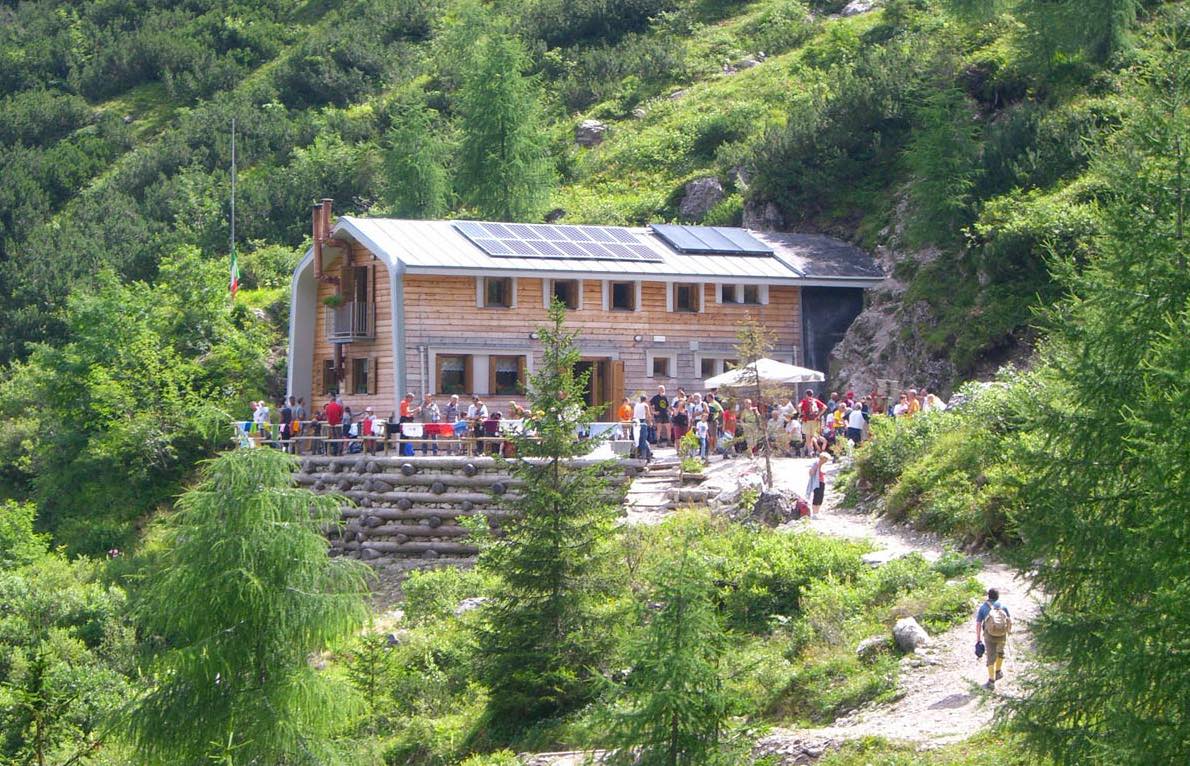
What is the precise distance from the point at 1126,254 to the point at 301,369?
1185 inches

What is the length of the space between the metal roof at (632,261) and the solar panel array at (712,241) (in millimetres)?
192

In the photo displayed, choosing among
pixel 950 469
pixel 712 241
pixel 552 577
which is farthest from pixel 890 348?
pixel 552 577

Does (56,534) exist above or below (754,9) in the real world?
below

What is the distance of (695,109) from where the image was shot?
213 ft

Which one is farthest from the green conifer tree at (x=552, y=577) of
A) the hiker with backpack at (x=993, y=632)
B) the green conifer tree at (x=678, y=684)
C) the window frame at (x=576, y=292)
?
the window frame at (x=576, y=292)

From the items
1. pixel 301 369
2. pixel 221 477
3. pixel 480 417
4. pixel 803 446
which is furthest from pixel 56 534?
pixel 221 477

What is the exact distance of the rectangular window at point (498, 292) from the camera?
39.0 m

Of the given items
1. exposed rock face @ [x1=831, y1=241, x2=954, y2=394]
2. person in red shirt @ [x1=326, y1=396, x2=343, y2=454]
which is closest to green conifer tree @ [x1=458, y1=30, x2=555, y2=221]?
exposed rock face @ [x1=831, y1=241, x2=954, y2=394]

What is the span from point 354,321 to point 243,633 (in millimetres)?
22410

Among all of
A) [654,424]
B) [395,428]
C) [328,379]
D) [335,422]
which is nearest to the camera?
[395,428]

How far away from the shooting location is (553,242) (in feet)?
133

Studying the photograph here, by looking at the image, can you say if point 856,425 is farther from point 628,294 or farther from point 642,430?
point 628,294

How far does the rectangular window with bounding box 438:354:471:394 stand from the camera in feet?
126

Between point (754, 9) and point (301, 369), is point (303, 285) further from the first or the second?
point (754, 9)
